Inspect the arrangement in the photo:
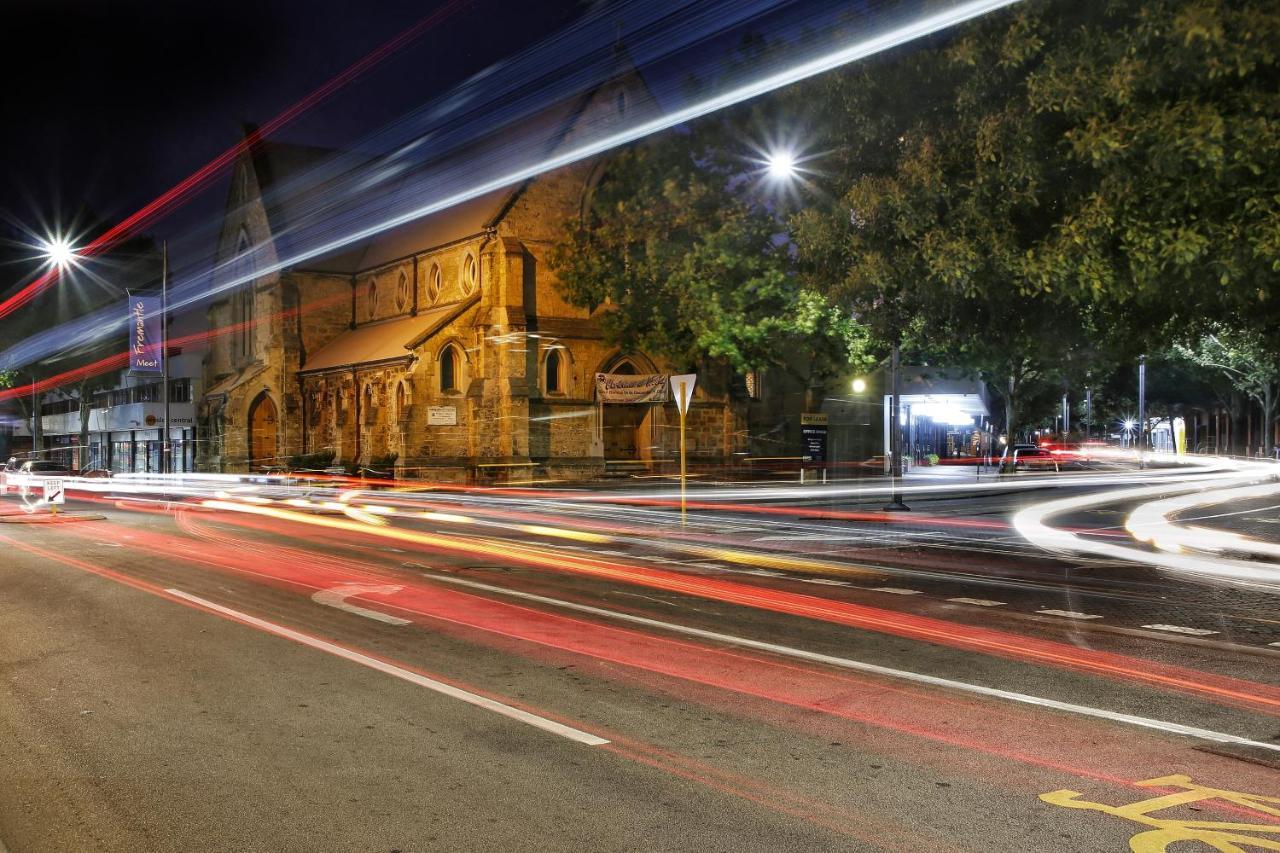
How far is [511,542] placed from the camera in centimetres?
1981

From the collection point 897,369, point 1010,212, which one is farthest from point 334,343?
point 1010,212

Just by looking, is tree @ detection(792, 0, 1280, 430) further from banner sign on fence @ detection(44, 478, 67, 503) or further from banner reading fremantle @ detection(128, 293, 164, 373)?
banner reading fremantle @ detection(128, 293, 164, 373)

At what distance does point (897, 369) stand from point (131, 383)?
Answer: 2242 inches

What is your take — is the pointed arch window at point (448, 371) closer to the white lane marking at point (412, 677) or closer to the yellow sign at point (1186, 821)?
the white lane marking at point (412, 677)

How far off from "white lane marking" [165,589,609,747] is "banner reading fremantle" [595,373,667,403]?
3263 centimetres

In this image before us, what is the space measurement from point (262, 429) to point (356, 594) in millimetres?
45805

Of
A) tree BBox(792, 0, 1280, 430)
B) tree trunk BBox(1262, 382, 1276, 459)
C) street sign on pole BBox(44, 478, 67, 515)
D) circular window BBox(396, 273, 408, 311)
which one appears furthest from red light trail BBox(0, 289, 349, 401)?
tree trunk BBox(1262, 382, 1276, 459)

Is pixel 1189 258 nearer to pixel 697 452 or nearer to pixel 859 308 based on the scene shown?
pixel 859 308

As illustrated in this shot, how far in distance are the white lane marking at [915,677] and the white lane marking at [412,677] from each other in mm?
2833

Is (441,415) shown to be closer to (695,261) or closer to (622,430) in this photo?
(622,430)

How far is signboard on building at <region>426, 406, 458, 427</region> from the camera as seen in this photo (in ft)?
143

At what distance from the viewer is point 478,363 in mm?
43812

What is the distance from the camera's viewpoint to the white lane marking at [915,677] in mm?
6789

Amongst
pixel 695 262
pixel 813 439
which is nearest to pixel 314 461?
pixel 813 439
